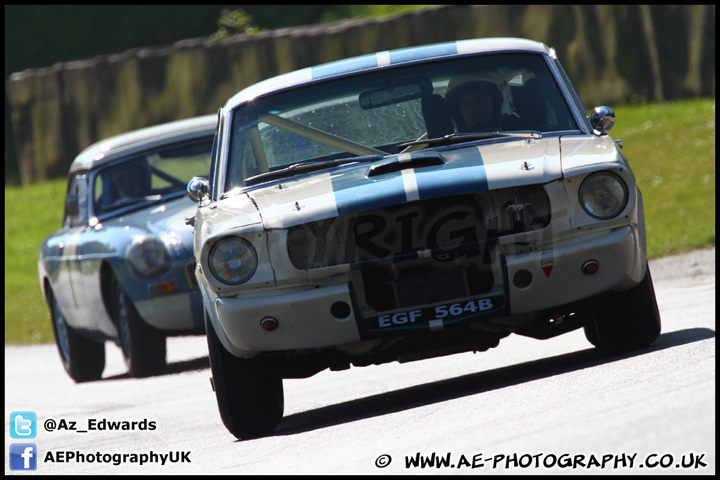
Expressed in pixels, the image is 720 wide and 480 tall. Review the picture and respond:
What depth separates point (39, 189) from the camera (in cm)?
2230

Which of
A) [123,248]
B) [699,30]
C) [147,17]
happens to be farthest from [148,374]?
[147,17]

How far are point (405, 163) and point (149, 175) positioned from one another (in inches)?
191

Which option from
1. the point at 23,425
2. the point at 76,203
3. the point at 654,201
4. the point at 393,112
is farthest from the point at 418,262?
the point at 654,201

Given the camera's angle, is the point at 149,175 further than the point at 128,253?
Yes

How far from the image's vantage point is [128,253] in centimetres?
907

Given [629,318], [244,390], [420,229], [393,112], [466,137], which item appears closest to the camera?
[420,229]

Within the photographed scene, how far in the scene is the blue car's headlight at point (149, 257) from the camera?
8.96 meters

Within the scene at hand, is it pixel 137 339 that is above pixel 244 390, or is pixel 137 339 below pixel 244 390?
below

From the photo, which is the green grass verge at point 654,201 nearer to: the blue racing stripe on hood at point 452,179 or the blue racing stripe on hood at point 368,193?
the blue racing stripe on hood at point 452,179

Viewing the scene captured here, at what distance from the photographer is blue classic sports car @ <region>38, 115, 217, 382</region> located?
897cm

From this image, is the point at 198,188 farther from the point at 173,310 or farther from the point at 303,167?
the point at 173,310

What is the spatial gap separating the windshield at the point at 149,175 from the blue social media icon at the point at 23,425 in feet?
8.03

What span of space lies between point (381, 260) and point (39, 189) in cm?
1799

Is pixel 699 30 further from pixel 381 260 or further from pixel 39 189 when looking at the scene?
pixel 381 260
